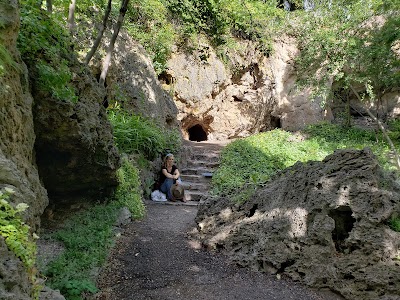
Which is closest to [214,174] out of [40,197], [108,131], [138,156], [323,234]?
[138,156]

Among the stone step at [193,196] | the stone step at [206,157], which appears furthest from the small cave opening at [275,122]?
the stone step at [193,196]

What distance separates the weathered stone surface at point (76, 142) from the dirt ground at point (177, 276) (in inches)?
43.8

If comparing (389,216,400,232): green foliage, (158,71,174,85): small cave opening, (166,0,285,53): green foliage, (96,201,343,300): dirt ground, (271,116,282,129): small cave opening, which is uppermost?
(166,0,285,53): green foliage

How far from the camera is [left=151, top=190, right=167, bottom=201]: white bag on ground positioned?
799 centimetres

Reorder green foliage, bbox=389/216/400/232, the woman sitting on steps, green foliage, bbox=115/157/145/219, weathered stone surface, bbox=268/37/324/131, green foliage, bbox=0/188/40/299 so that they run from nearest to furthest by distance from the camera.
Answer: green foliage, bbox=0/188/40/299
green foliage, bbox=389/216/400/232
green foliage, bbox=115/157/145/219
the woman sitting on steps
weathered stone surface, bbox=268/37/324/131

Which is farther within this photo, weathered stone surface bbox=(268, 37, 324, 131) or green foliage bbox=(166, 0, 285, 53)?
weathered stone surface bbox=(268, 37, 324, 131)

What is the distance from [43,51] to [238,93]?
1326 cm

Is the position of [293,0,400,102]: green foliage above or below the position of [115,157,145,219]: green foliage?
above

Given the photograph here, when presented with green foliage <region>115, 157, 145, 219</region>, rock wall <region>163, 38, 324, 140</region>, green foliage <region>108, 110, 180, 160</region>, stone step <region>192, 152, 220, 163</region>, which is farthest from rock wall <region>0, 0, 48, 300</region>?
rock wall <region>163, 38, 324, 140</region>

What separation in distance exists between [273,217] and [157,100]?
7.13 metres

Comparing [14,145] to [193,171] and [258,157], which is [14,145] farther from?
[258,157]

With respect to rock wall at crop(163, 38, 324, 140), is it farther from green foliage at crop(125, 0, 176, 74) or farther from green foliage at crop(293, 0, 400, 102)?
green foliage at crop(293, 0, 400, 102)

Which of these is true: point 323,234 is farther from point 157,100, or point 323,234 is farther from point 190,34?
point 190,34

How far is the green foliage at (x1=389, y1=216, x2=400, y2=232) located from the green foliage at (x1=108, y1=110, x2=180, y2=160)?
19.3ft
